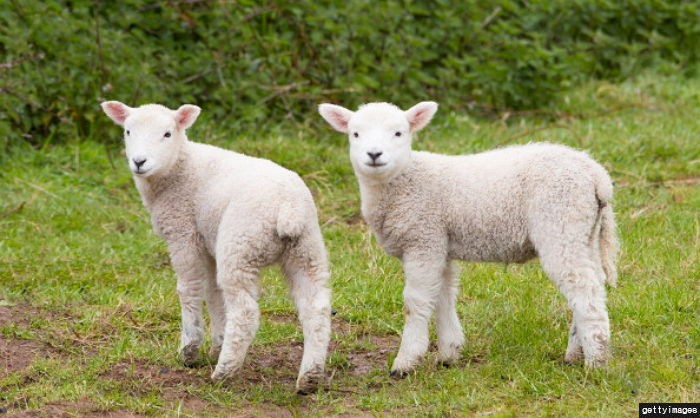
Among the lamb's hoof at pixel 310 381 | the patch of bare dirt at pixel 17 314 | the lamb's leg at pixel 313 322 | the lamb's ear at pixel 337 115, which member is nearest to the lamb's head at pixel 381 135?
the lamb's ear at pixel 337 115

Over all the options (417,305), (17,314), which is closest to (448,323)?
(417,305)

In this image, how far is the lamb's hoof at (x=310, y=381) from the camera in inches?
222

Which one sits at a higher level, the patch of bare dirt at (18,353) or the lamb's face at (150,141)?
the lamb's face at (150,141)

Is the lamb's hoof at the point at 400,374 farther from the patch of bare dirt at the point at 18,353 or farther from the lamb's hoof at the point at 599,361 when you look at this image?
the patch of bare dirt at the point at 18,353

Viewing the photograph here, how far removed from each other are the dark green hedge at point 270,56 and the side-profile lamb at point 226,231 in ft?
13.3

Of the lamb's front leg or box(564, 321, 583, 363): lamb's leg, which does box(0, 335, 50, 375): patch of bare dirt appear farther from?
box(564, 321, 583, 363): lamb's leg

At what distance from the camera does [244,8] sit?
11.5 meters

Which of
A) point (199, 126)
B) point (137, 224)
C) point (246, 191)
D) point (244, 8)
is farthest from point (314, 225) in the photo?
point (244, 8)

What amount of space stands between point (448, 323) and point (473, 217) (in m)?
0.65

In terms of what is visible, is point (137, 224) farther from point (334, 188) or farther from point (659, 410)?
point (659, 410)

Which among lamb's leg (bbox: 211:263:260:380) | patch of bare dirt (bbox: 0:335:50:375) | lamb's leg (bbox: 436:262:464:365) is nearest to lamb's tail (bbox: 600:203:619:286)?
lamb's leg (bbox: 436:262:464:365)

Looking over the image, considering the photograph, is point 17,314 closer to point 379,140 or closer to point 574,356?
Answer: point 379,140

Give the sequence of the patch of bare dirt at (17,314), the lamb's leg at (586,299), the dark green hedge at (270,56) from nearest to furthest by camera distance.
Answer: the lamb's leg at (586,299) < the patch of bare dirt at (17,314) < the dark green hedge at (270,56)

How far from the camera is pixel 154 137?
611 cm
